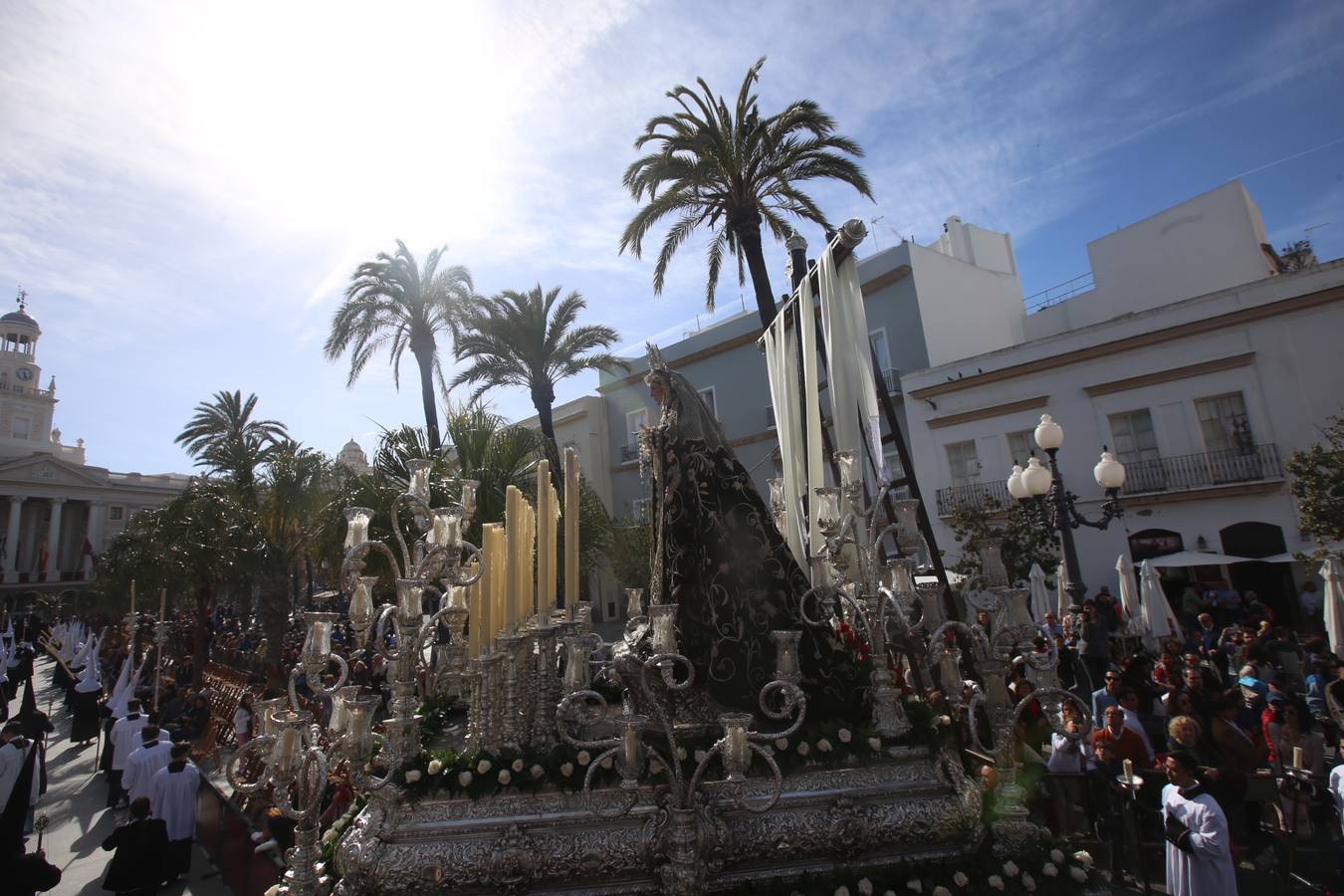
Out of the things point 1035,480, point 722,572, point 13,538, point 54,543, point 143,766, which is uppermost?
point 13,538

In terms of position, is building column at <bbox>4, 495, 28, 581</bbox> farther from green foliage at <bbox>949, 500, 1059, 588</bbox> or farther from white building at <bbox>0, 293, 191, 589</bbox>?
green foliage at <bbox>949, 500, 1059, 588</bbox>

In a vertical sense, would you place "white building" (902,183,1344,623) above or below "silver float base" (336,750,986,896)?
above

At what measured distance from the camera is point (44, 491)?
4738 cm

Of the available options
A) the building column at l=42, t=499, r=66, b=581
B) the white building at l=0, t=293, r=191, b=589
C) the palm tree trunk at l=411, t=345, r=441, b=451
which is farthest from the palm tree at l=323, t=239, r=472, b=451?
the building column at l=42, t=499, r=66, b=581

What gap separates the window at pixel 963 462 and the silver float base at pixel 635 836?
16.7 metres

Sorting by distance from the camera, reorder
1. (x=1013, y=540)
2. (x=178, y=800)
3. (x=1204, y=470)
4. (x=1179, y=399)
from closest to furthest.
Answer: (x=178, y=800) → (x=1013, y=540) → (x=1204, y=470) → (x=1179, y=399)

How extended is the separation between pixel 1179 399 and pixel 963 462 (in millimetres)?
5322

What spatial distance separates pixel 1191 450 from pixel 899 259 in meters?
9.21

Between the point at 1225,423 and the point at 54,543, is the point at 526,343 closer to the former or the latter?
the point at 1225,423

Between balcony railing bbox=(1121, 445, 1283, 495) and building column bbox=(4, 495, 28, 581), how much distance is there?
208 ft

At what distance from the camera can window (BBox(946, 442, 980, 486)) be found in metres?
19.2

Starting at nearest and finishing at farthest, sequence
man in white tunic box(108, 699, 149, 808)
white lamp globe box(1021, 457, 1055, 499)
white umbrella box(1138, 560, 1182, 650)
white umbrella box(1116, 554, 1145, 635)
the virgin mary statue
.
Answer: the virgin mary statue
white lamp globe box(1021, 457, 1055, 499)
man in white tunic box(108, 699, 149, 808)
white umbrella box(1138, 560, 1182, 650)
white umbrella box(1116, 554, 1145, 635)

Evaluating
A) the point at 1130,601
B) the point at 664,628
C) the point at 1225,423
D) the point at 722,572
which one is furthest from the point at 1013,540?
the point at 664,628

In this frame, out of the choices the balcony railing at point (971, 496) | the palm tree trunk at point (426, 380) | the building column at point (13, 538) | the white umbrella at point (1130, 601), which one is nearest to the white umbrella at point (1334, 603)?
the white umbrella at point (1130, 601)
